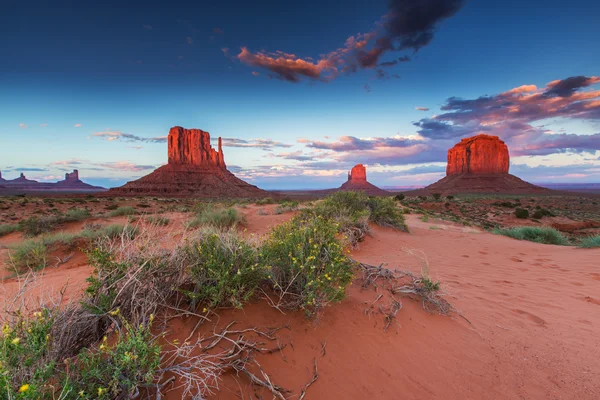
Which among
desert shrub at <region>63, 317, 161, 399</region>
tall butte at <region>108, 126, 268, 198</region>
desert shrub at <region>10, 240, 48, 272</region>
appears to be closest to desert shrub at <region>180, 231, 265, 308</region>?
desert shrub at <region>63, 317, 161, 399</region>

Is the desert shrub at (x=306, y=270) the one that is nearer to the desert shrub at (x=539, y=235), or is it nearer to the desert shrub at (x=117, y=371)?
the desert shrub at (x=117, y=371)

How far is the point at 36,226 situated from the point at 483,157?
111557mm

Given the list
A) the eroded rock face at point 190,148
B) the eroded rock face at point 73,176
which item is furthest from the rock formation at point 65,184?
the eroded rock face at point 190,148

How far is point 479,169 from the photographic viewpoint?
305 ft

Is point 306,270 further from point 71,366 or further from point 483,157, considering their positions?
point 483,157

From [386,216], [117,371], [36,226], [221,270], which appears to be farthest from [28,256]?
[386,216]

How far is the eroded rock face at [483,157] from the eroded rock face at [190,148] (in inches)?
3358

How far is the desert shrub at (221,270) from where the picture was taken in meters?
2.95

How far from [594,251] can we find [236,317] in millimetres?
11087

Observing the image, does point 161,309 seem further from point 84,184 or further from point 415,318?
point 84,184

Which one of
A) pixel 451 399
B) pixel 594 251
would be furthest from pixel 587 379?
pixel 594 251

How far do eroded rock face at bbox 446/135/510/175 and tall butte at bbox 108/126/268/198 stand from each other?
234ft

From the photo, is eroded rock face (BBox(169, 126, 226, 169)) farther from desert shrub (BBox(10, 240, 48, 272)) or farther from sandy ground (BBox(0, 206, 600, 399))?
sandy ground (BBox(0, 206, 600, 399))

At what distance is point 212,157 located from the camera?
93312mm
